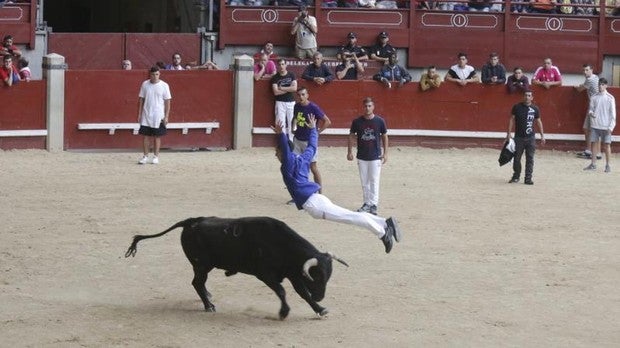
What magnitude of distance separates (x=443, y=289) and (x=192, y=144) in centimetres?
1139

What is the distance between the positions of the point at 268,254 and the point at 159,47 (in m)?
15.4

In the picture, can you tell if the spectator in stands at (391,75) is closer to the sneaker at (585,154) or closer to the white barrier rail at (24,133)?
the sneaker at (585,154)

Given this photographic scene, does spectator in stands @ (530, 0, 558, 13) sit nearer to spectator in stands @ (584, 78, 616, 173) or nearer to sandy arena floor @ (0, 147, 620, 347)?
spectator in stands @ (584, 78, 616, 173)

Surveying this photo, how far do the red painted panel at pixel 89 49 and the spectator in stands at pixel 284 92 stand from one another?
3761 mm

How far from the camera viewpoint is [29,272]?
1332 centimetres

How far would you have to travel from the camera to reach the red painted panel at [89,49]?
1001 inches

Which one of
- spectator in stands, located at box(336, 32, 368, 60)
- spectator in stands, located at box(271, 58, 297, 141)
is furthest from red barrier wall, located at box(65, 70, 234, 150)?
spectator in stands, located at box(336, 32, 368, 60)

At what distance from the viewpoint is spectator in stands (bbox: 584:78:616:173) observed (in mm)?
22438

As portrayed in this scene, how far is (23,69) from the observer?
22734 mm

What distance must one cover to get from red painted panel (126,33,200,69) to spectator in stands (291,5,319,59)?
1.89 meters

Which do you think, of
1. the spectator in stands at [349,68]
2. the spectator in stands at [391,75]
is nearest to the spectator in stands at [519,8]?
the spectator in stands at [391,75]

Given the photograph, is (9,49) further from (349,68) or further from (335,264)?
(335,264)

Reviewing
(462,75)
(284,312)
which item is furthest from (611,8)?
(284,312)

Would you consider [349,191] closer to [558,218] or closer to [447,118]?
[558,218]
